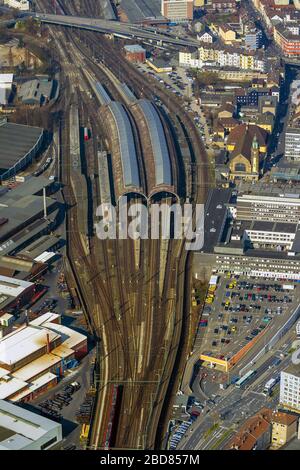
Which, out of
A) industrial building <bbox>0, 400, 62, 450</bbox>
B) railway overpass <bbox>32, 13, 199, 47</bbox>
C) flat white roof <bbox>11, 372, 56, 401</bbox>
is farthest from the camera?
railway overpass <bbox>32, 13, 199, 47</bbox>

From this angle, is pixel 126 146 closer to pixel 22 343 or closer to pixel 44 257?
pixel 44 257

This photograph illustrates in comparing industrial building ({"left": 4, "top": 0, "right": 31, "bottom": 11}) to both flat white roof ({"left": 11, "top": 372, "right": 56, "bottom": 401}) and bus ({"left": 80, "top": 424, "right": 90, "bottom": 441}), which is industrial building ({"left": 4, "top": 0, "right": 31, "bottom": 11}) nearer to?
flat white roof ({"left": 11, "top": 372, "right": 56, "bottom": 401})

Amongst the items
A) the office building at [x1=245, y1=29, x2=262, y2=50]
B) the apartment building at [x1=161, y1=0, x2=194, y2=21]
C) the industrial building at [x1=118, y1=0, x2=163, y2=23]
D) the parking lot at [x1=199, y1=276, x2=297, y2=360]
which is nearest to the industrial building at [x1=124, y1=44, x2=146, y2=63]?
the office building at [x1=245, y1=29, x2=262, y2=50]

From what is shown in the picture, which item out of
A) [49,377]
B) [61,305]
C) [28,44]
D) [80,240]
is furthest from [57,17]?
[49,377]

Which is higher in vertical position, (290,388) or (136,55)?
(136,55)

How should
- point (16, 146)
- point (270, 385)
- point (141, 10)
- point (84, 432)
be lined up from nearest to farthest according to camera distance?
point (84, 432)
point (270, 385)
point (16, 146)
point (141, 10)

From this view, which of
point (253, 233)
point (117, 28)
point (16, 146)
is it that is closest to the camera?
point (253, 233)

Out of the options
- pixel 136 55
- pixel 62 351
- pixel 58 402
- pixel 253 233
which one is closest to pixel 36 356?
pixel 62 351

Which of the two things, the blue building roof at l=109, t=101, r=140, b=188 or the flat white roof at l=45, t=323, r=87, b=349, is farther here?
the blue building roof at l=109, t=101, r=140, b=188
